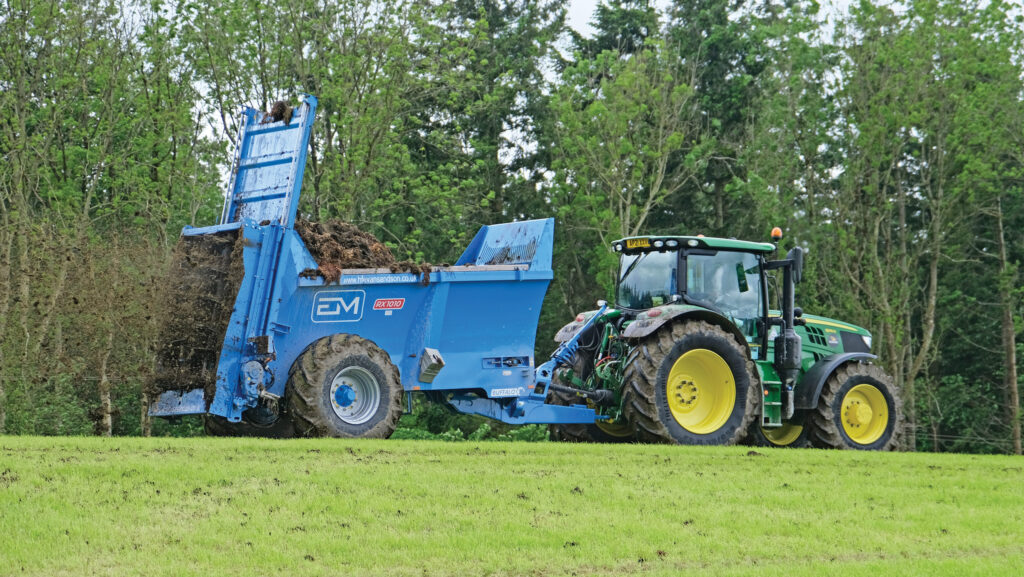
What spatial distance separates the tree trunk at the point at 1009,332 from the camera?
3069 centimetres

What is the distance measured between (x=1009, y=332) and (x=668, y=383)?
2217cm

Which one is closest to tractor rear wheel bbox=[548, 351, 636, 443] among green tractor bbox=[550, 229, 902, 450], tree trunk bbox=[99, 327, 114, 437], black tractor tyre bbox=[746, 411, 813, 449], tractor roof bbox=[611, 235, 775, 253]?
green tractor bbox=[550, 229, 902, 450]

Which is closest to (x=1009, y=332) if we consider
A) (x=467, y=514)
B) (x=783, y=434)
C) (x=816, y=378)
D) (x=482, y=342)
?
(x=783, y=434)

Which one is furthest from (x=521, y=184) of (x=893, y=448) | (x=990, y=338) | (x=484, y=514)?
(x=484, y=514)

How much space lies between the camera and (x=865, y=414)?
15.0 meters

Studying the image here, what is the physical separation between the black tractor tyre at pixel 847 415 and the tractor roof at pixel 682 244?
1877 millimetres

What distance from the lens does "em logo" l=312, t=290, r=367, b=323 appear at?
1236cm

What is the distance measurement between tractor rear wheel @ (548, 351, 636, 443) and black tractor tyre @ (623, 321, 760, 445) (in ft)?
2.36

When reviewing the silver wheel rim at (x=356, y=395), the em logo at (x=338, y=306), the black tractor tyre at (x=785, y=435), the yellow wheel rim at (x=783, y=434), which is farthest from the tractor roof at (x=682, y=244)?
the silver wheel rim at (x=356, y=395)

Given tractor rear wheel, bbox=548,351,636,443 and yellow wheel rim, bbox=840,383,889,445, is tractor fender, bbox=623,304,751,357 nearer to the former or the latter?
tractor rear wheel, bbox=548,351,636,443

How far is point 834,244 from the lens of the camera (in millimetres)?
28953

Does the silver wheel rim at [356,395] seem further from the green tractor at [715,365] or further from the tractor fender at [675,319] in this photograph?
the tractor fender at [675,319]

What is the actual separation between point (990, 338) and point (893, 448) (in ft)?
72.3

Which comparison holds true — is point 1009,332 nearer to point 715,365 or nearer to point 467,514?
point 715,365
